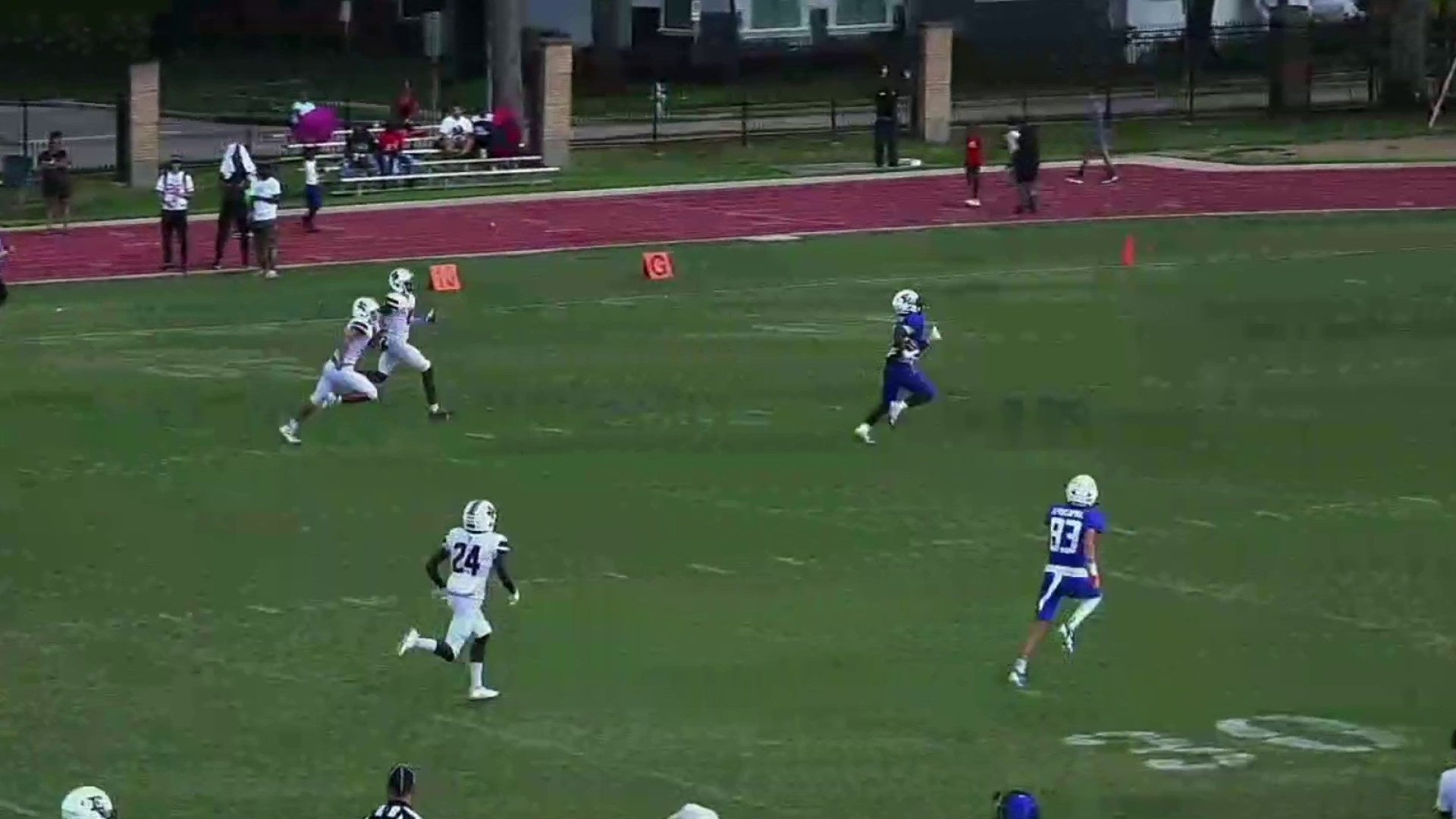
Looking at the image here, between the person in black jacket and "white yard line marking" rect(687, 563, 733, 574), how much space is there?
897 inches

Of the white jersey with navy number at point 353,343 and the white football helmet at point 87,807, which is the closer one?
the white football helmet at point 87,807

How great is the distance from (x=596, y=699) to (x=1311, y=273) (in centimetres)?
2328

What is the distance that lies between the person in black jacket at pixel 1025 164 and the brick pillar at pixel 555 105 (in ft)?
32.0

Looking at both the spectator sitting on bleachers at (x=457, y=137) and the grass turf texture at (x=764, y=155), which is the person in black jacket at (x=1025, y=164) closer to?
the grass turf texture at (x=764, y=155)

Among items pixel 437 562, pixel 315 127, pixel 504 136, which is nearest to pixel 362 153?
pixel 504 136

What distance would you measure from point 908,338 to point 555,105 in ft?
85.0

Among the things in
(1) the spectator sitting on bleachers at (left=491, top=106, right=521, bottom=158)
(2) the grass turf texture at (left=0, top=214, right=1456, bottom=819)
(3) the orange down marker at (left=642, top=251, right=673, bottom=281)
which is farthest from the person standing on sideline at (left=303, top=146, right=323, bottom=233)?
(1) the spectator sitting on bleachers at (left=491, top=106, right=521, bottom=158)

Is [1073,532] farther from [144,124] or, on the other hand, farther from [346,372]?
[144,124]

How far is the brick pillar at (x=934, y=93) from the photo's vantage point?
186 feet

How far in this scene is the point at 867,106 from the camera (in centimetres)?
6353

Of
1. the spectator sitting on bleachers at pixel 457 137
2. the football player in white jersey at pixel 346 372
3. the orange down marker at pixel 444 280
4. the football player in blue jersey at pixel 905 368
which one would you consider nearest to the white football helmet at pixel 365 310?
the football player in white jersey at pixel 346 372

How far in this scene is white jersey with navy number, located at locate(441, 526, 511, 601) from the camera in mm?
18297

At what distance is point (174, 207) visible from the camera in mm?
39531

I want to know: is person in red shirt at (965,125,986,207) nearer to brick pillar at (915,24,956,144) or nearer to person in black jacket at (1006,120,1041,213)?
person in black jacket at (1006,120,1041,213)
